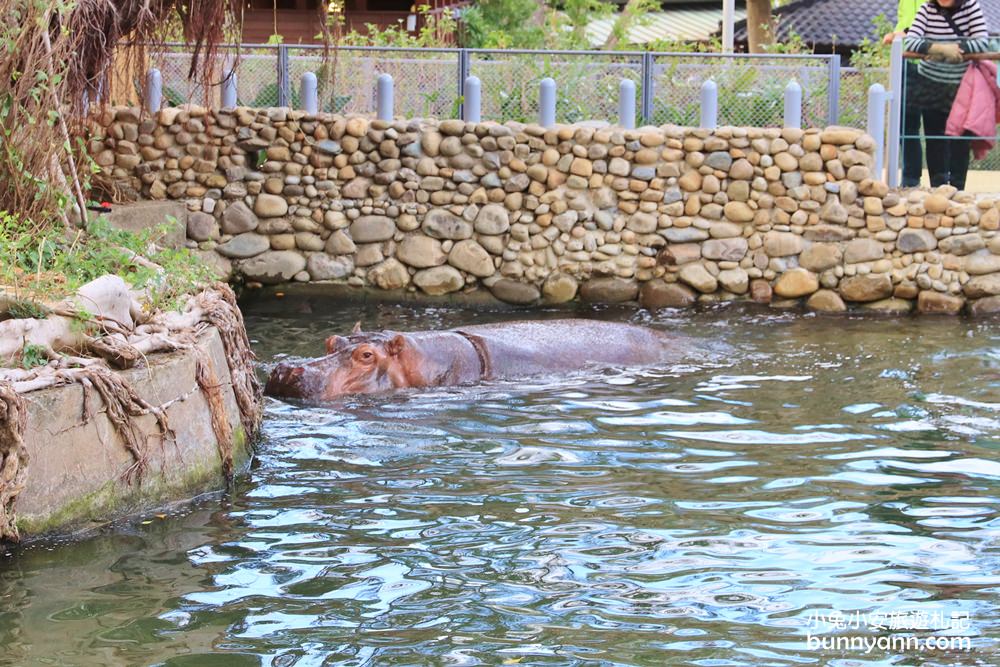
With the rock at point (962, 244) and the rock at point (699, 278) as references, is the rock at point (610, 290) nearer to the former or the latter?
the rock at point (699, 278)

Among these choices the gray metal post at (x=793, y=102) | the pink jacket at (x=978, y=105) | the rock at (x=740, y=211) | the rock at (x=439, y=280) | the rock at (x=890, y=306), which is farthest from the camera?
the rock at (x=439, y=280)

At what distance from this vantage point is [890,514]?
18.4 feet

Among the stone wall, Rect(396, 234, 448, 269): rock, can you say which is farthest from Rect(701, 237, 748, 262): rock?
Rect(396, 234, 448, 269): rock

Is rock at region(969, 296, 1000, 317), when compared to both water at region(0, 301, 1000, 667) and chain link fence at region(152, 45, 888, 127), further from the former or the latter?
water at region(0, 301, 1000, 667)

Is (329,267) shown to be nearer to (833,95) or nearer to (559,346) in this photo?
(559,346)

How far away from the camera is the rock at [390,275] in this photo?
12.8 metres

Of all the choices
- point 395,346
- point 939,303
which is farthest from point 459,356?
point 939,303

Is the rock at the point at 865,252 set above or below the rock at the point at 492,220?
below

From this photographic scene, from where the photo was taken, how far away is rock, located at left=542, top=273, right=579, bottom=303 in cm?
1268

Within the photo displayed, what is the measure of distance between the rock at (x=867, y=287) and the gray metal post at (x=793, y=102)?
1619mm

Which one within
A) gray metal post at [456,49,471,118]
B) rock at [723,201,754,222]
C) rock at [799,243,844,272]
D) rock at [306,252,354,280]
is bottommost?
rock at [306,252,354,280]

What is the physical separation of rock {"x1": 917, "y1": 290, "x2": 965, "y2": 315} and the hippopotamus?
3.71 meters

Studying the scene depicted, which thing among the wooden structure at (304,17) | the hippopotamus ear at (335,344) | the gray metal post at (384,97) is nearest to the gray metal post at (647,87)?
the gray metal post at (384,97)

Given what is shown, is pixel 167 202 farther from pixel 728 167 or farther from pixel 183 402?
pixel 183 402
